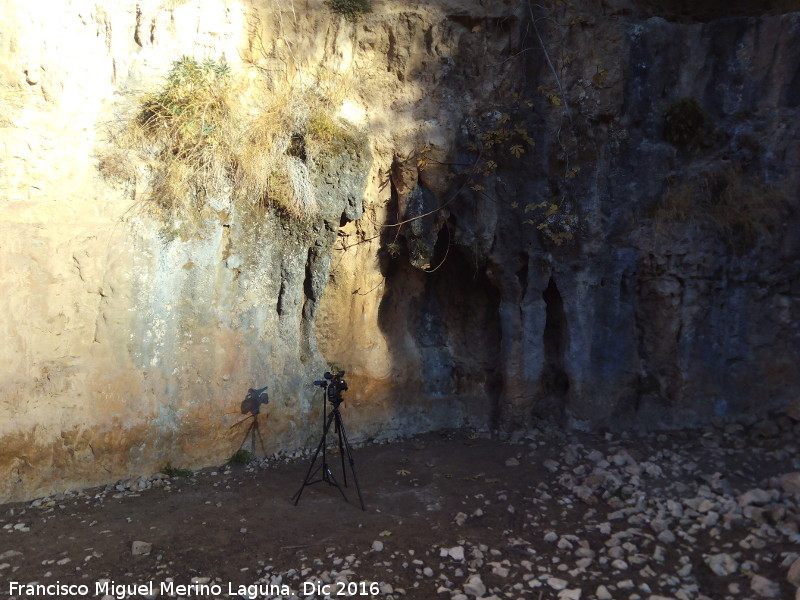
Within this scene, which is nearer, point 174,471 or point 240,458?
point 174,471

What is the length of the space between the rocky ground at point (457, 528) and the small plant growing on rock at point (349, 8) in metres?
4.72

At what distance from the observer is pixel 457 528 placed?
460 cm

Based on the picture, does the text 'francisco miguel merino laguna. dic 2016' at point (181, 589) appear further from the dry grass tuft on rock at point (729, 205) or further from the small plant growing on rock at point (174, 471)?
the dry grass tuft on rock at point (729, 205)

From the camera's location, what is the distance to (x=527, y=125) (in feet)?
21.8

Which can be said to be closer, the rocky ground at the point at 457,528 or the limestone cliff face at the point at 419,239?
the rocky ground at the point at 457,528

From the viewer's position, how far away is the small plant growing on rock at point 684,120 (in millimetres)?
6383

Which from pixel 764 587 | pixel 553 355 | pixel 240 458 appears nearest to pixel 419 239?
pixel 553 355

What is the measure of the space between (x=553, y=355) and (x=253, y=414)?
3.31 metres

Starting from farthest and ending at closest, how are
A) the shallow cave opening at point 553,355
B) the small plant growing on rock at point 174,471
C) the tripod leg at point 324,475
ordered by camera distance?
1. the shallow cave opening at point 553,355
2. the small plant growing on rock at point 174,471
3. the tripod leg at point 324,475

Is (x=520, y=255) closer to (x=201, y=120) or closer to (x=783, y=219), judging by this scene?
(x=783, y=219)

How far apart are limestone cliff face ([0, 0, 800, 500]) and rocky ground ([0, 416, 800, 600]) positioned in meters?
0.59

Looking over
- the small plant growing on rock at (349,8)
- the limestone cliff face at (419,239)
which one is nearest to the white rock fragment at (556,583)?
the limestone cliff face at (419,239)

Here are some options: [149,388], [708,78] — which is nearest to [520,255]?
[708,78]

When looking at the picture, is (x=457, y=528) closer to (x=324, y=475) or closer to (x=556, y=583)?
(x=556, y=583)
